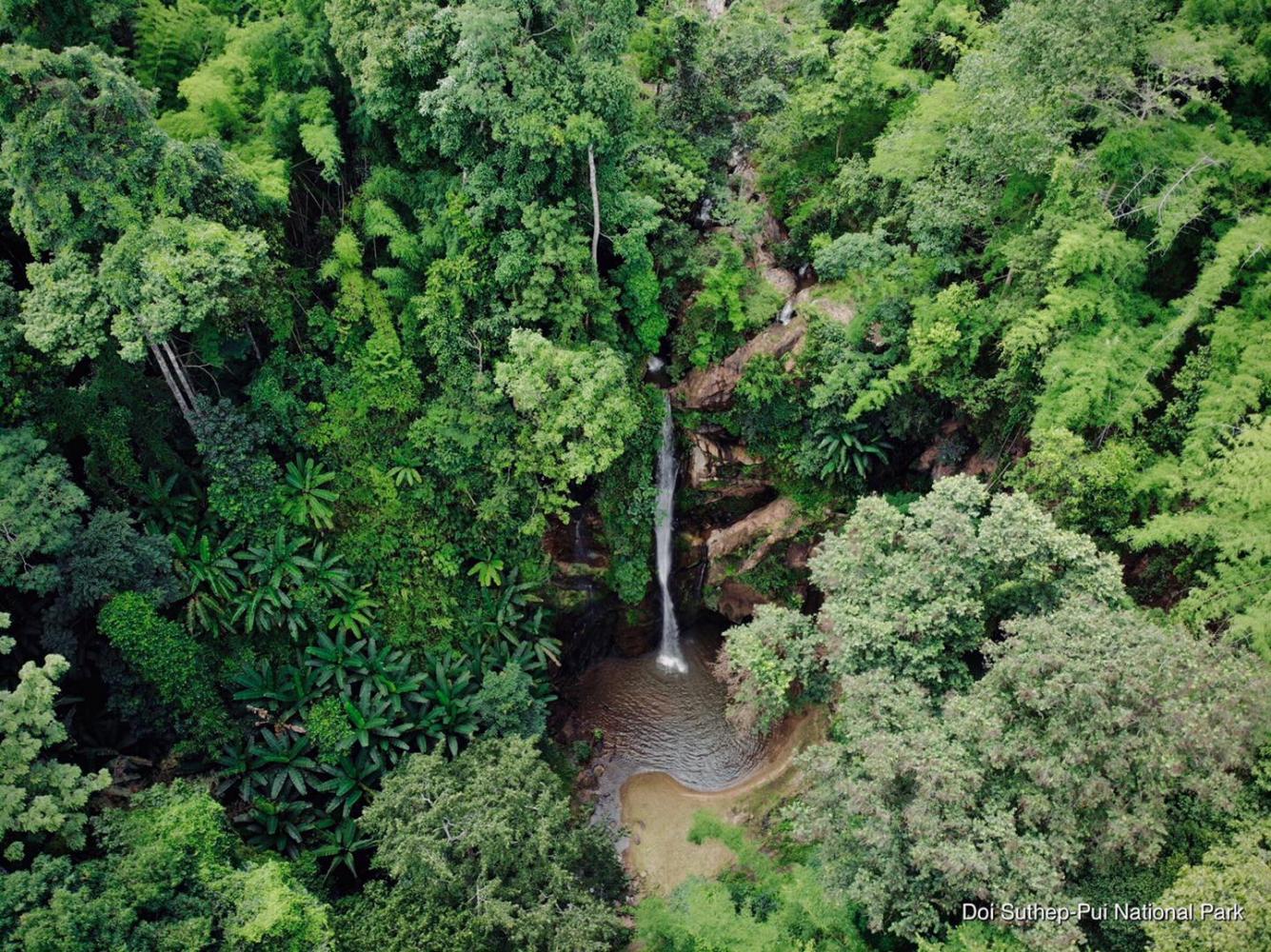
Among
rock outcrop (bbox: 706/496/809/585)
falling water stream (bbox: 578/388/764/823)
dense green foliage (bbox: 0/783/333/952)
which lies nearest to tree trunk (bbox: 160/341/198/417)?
dense green foliage (bbox: 0/783/333/952)

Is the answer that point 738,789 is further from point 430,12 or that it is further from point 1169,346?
point 430,12

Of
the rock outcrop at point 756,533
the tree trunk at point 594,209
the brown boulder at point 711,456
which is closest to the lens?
the tree trunk at point 594,209

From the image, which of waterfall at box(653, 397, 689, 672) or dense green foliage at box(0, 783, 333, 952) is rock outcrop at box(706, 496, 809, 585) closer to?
waterfall at box(653, 397, 689, 672)

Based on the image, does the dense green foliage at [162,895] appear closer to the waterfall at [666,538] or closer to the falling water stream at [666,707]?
the falling water stream at [666,707]

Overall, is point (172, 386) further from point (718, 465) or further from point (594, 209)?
point (718, 465)

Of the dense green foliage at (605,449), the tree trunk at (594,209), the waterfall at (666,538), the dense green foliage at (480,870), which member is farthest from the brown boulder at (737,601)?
the tree trunk at (594,209)

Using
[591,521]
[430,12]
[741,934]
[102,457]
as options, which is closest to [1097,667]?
[741,934]

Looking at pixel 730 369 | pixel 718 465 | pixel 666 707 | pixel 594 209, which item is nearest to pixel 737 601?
pixel 666 707
